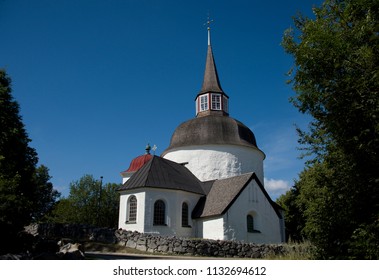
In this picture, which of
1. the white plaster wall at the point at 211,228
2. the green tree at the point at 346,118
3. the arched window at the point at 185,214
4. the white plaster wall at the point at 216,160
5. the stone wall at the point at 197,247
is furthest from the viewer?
the white plaster wall at the point at 216,160

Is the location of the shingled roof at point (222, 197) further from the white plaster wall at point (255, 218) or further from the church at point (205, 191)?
the white plaster wall at point (255, 218)

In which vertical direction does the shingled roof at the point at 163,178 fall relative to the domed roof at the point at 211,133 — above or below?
below

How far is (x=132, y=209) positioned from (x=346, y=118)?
17711 millimetres

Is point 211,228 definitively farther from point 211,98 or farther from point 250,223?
point 211,98

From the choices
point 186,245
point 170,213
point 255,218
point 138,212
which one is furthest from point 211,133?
point 186,245

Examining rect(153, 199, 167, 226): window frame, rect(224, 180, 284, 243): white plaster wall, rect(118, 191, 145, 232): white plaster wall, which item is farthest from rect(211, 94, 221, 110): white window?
rect(118, 191, 145, 232): white plaster wall

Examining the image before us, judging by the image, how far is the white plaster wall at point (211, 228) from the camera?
77.1 feet

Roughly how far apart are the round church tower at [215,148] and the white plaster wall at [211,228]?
232 inches

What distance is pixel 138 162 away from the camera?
42219 millimetres

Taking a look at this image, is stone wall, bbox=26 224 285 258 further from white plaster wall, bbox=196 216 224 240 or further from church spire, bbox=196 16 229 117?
church spire, bbox=196 16 229 117

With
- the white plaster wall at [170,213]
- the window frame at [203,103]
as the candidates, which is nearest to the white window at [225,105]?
the window frame at [203,103]

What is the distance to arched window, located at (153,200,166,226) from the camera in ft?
78.5
